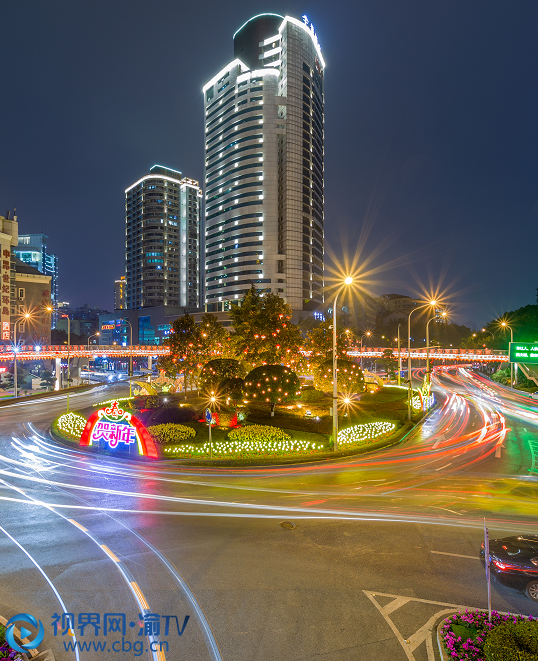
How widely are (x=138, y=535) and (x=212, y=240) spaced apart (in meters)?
120

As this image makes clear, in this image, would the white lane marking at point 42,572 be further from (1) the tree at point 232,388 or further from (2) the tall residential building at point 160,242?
(2) the tall residential building at point 160,242

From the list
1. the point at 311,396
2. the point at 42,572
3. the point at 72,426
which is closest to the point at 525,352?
the point at 311,396

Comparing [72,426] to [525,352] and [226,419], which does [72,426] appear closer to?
[226,419]

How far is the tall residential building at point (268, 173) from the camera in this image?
11419 centimetres

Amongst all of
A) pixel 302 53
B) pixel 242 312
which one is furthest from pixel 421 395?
pixel 302 53

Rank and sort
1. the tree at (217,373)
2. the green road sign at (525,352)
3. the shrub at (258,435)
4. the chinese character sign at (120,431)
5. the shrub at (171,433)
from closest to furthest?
the chinese character sign at (120,431) < the shrub at (258,435) < the shrub at (171,433) < the green road sign at (525,352) < the tree at (217,373)

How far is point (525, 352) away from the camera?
2405 centimetres

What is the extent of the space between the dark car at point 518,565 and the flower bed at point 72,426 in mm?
25076

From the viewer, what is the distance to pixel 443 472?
19.2m

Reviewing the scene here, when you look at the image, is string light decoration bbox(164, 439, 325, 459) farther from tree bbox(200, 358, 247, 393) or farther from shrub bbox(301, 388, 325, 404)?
shrub bbox(301, 388, 325, 404)

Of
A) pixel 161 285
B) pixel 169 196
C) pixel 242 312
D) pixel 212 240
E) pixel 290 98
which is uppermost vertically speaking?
pixel 290 98

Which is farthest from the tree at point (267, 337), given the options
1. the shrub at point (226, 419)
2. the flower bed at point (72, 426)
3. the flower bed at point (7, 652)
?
the flower bed at point (7, 652)

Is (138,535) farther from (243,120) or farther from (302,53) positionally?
(302,53)

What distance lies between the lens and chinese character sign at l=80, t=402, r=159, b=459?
863 inches
